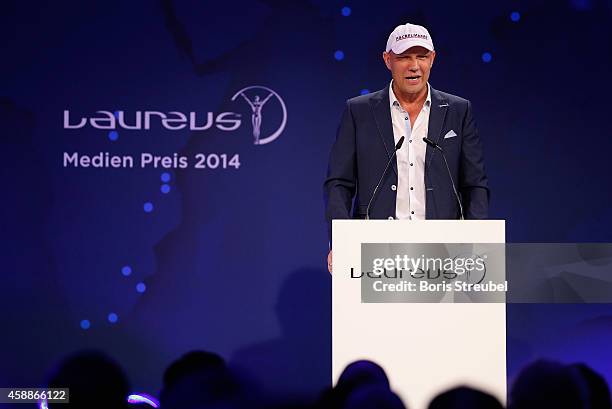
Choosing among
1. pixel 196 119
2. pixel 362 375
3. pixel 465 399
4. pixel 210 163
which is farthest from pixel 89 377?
pixel 465 399

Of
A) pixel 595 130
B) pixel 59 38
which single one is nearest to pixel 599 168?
pixel 595 130

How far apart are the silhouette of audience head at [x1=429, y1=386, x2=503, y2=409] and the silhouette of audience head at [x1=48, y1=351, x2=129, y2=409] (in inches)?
90.9

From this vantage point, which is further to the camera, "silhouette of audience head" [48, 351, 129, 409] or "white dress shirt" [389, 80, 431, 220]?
"silhouette of audience head" [48, 351, 129, 409]

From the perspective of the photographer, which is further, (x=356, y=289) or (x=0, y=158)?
(x=0, y=158)

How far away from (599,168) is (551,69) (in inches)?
24.7

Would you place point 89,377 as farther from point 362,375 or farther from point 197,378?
point 362,375

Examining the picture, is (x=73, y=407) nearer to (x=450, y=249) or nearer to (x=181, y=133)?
(x=181, y=133)

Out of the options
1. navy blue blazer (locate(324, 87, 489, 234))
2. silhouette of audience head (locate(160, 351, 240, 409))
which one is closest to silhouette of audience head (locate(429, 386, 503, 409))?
navy blue blazer (locate(324, 87, 489, 234))

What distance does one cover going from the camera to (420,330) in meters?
2.85

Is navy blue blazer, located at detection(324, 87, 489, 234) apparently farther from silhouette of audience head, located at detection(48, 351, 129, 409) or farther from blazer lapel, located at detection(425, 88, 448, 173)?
silhouette of audience head, located at detection(48, 351, 129, 409)

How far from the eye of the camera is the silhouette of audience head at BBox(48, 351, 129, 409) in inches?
182

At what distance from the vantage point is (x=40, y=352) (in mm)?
4758

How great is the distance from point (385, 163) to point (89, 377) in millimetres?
2305

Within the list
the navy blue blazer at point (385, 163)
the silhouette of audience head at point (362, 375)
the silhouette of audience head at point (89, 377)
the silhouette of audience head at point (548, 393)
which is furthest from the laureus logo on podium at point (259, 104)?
the silhouette of audience head at point (362, 375)
